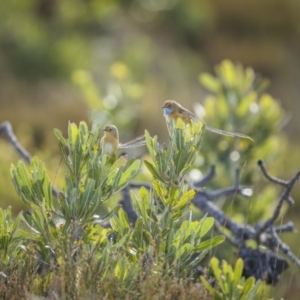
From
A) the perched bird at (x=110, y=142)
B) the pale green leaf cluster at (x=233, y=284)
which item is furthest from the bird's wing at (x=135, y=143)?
the pale green leaf cluster at (x=233, y=284)

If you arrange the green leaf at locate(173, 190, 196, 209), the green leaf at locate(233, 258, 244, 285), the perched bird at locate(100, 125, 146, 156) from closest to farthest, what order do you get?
the green leaf at locate(233, 258, 244, 285), the green leaf at locate(173, 190, 196, 209), the perched bird at locate(100, 125, 146, 156)

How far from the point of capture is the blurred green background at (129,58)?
1047cm

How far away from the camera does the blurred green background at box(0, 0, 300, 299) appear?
10.5 meters

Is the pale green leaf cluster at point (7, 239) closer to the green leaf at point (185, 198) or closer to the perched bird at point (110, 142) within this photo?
the perched bird at point (110, 142)

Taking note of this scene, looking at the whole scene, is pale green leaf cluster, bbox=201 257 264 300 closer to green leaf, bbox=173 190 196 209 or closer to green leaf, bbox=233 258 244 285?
green leaf, bbox=233 258 244 285

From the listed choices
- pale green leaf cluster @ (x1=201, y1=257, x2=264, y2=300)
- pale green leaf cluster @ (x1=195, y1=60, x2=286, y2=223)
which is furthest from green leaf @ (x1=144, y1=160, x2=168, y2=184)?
pale green leaf cluster @ (x1=195, y1=60, x2=286, y2=223)

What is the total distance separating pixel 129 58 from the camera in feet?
49.0

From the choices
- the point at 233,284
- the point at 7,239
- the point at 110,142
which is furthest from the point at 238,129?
the point at 233,284

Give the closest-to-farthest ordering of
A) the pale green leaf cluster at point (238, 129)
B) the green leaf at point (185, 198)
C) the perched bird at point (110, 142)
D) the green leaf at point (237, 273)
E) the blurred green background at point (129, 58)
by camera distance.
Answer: the green leaf at point (237, 273), the green leaf at point (185, 198), the perched bird at point (110, 142), the pale green leaf cluster at point (238, 129), the blurred green background at point (129, 58)

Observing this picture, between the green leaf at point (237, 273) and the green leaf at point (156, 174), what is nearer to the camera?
the green leaf at point (237, 273)

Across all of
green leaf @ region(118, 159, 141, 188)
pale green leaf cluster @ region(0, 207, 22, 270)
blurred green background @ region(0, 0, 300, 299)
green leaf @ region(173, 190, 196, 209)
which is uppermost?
blurred green background @ region(0, 0, 300, 299)

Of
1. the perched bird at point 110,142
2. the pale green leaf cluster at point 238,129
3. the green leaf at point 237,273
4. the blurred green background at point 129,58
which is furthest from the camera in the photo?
the blurred green background at point 129,58

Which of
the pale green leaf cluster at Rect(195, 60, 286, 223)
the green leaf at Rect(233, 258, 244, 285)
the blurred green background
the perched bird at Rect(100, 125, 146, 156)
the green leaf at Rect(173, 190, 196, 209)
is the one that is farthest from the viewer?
the blurred green background

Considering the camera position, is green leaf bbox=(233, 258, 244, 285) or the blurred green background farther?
the blurred green background
